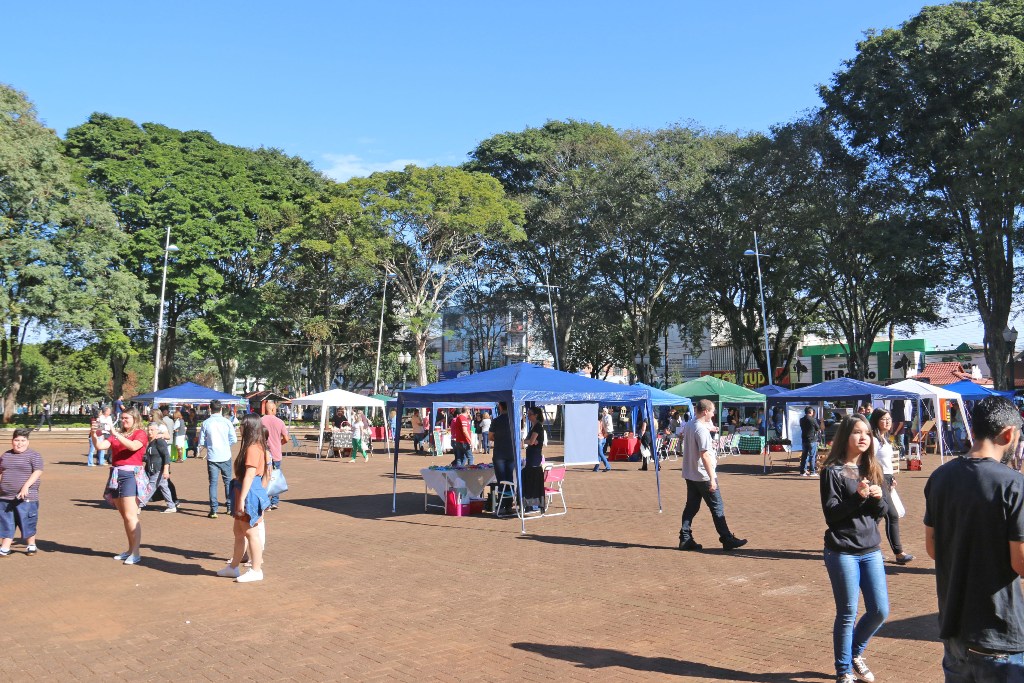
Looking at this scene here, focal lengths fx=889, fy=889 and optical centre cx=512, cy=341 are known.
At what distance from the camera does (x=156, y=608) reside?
7.69 metres

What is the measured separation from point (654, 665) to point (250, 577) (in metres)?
4.54

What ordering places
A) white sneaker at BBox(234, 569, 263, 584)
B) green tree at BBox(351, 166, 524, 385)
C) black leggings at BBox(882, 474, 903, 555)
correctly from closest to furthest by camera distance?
black leggings at BBox(882, 474, 903, 555) < white sneaker at BBox(234, 569, 263, 584) < green tree at BBox(351, 166, 524, 385)

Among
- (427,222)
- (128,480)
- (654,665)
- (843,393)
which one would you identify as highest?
(427,222)

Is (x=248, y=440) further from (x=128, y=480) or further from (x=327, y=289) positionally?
(x=327, y=289)

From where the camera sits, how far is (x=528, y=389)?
495 inches

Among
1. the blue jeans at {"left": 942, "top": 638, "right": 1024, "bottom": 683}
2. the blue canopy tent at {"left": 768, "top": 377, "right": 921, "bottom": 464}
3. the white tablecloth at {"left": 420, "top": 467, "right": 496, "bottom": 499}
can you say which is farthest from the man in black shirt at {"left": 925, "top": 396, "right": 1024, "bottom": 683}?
the blue canopy tent at {"left": 768, "top": 377, "right": 921, "bottom": 464}

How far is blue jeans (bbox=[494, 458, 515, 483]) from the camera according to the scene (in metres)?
13.6

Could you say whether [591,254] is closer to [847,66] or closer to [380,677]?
[847,66]

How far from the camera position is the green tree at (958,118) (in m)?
32.2

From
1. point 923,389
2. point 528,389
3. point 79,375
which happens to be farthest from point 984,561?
point 79,375

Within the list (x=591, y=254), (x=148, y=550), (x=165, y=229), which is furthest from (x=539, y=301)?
(x=148, y=550)

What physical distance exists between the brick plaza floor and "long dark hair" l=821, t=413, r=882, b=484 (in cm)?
127

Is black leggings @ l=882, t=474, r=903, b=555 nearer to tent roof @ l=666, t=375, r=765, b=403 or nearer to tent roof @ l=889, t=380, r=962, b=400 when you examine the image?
tent roof @ l=889, t=380, r=962, b=400

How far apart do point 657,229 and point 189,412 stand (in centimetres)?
2354
